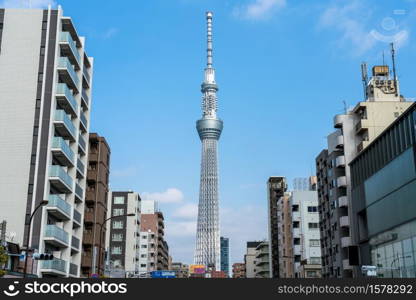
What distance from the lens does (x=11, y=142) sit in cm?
6066

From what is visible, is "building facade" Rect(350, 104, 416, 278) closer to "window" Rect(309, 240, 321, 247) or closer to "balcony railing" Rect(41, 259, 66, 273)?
"balcony railing" Rect(41, 259, 66, 273)

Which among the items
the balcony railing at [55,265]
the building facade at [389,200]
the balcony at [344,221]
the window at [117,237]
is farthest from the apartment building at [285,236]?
the balcony railing at [55,265]

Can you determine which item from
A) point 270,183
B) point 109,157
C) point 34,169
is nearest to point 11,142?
point 34,169

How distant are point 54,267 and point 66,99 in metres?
17.9

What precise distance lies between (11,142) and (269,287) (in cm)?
4834

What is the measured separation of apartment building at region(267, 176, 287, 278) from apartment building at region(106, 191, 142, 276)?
4209 cm

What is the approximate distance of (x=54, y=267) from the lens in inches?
2328

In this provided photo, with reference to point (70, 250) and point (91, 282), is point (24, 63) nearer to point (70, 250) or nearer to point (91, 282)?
point (70, 250)

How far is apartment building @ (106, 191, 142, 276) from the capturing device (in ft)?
443

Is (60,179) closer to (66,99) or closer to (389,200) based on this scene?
(66,99)

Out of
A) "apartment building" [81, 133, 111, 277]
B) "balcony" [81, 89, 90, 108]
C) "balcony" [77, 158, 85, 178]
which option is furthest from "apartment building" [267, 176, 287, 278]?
"balcony" [77, 158, 85, 178]

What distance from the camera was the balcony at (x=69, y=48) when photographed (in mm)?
64250

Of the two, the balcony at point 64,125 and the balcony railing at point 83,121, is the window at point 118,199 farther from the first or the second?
the balcony at point 64,125

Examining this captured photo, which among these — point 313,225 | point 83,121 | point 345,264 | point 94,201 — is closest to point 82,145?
point 83,121
